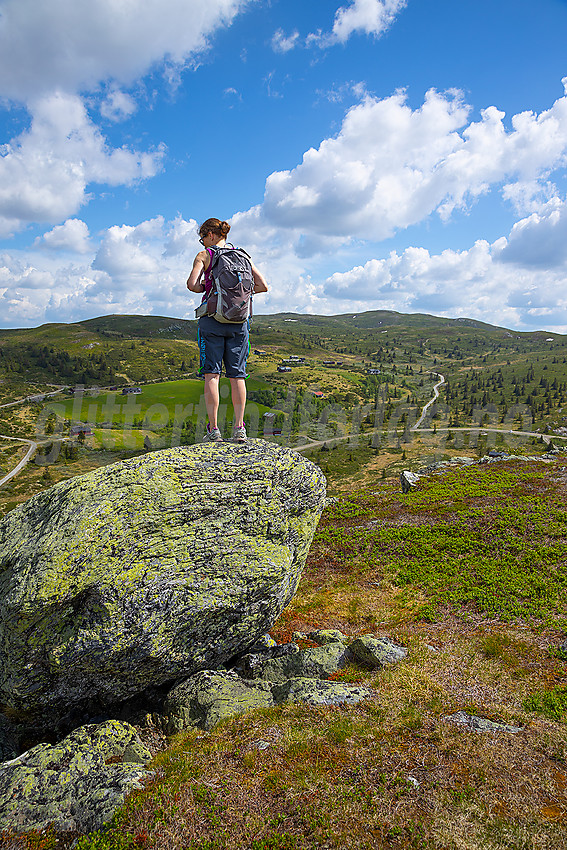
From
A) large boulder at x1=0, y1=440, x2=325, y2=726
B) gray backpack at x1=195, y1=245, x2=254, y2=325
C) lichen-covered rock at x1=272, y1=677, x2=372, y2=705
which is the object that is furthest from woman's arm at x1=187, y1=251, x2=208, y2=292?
lichen-covered rock at x1=272, y1=677, x2=372, y2=705

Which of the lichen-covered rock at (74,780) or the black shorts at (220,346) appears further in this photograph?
the black shorts at (220,346)

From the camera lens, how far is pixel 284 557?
12.3 meters

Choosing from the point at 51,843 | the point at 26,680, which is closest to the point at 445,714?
the point at 51,843

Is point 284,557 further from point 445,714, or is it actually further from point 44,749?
point 44,749

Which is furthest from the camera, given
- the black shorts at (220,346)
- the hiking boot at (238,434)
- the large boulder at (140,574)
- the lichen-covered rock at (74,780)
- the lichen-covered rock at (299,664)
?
the hiking boot at (238,434)

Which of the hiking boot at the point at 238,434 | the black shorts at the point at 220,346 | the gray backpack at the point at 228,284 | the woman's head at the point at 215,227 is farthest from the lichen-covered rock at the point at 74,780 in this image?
the woman's head at the point at 215,227

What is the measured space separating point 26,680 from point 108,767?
3050 millimetres

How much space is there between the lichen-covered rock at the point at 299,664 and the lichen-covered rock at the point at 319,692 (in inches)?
27.8

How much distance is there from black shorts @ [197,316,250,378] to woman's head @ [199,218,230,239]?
224 centimetres

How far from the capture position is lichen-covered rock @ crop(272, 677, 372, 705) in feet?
31.4

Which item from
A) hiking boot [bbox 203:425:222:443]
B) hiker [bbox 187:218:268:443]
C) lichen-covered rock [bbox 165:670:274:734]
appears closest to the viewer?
lichen-covered rock [bbox 165:670:274:734]

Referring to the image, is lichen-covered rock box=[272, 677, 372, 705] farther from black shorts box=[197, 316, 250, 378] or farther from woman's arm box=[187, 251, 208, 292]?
woman's arm box=[187, 251, 208, 292]

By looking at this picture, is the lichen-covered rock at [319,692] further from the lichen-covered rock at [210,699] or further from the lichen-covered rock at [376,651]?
the lichen-covered rock at [376,651]

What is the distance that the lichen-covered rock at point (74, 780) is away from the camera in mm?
7254
